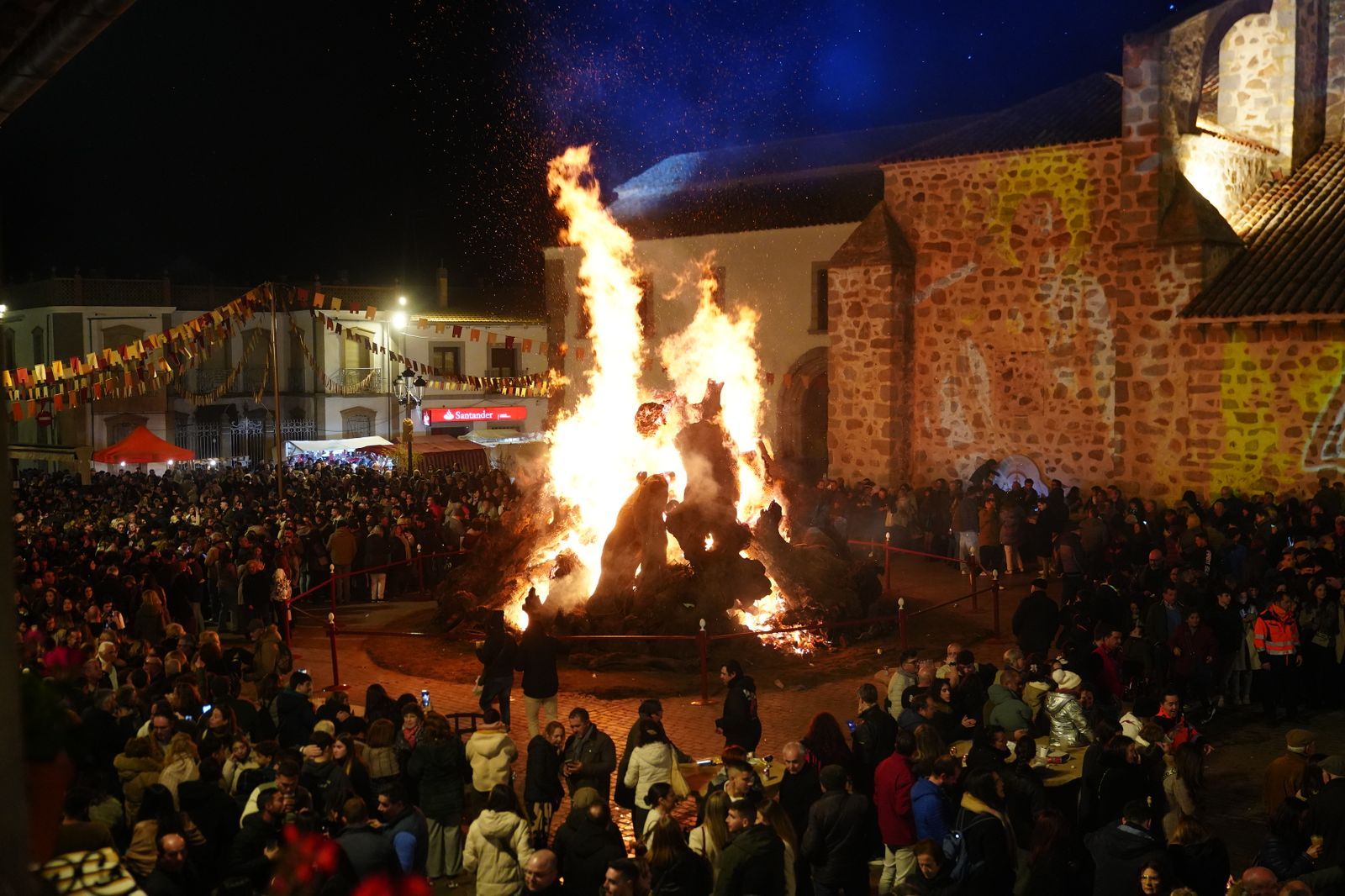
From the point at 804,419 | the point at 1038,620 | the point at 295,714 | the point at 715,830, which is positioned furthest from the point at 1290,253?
the point at 295,714

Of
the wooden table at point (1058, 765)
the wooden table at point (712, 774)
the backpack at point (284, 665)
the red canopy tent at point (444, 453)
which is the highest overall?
the red canopy tent at point (444, 453)

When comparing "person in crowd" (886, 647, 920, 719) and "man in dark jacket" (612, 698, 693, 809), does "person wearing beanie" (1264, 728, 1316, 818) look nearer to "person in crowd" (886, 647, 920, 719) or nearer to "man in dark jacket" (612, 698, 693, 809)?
"person in crowd" (886, 647, 920, 719)

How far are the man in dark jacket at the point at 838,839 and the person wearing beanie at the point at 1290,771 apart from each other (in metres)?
2.60

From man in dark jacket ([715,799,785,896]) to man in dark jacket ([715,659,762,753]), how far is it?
2538 millimetres

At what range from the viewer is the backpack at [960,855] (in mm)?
6418

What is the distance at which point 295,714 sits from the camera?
8766 millimetres

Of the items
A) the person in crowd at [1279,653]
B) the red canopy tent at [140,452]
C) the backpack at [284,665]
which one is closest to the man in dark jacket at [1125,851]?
the person in crowd at [1279,653]

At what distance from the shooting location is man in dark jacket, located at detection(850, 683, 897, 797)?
26.3 feet

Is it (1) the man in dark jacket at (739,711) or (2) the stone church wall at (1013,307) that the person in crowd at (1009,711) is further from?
(2) the stone church wall at (1013,307)

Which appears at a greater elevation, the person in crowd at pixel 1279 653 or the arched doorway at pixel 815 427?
the arched doorway at pixel 815 427

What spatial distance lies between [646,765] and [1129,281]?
15933mm

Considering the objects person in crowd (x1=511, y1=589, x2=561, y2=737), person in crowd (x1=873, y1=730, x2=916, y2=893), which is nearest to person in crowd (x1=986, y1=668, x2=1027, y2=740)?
person in crowd (x1=873, y1=730, x2=916, y2=893)

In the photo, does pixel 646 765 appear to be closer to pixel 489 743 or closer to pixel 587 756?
pixel 587 756

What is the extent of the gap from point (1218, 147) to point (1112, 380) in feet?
15.1
